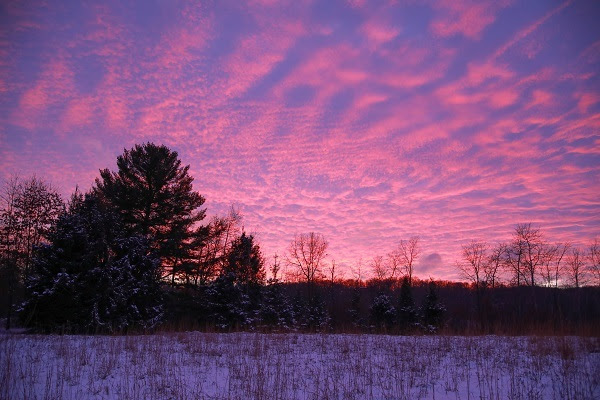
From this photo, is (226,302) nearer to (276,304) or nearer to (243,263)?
(243,263)

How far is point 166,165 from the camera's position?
93.5 feet

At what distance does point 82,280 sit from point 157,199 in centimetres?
1010

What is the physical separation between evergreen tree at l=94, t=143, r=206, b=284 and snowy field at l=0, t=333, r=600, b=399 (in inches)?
659

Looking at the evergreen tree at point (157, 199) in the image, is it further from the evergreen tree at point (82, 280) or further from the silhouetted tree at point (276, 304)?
the silhouetted tree at point (276, 304)

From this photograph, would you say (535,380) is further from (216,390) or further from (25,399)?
(25,399)

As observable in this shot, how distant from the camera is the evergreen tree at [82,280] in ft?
58.7

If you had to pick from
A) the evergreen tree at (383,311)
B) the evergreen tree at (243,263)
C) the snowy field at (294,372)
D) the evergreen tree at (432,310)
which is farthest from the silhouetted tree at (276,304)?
the snowy field at (294,372)

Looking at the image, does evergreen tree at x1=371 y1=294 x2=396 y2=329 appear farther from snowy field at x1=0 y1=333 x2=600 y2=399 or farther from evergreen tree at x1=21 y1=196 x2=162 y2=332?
snowy field at x1=0 y1=333 x2=600 y2=399

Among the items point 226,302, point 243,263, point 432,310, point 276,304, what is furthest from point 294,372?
point 432,310

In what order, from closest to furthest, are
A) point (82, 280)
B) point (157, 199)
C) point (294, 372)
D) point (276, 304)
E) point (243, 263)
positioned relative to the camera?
1. point (294, 372)
2. point (82, 280)
3. point (157, 199)
4. point (243, 263)
5. point (276, 304)

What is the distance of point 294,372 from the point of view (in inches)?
325

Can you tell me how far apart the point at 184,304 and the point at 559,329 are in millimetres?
25067

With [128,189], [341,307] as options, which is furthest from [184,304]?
[341,307]

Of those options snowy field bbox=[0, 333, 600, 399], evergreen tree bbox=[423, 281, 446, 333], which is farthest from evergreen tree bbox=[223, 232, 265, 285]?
snowy field bbox=[0, 333, 600, 399]
